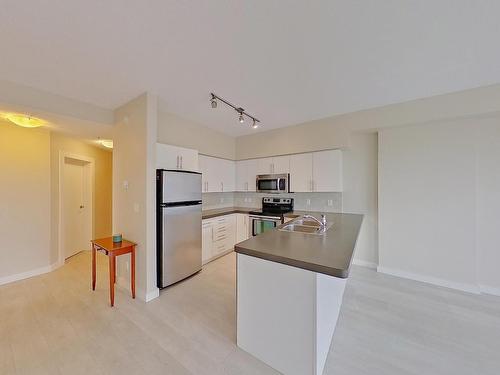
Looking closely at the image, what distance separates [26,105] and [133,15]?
1.97m

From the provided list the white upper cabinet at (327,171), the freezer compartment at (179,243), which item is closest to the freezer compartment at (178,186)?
the freezer compartment at (179,243)

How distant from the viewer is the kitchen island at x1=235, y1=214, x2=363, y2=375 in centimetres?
139

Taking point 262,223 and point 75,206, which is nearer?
point 262,223

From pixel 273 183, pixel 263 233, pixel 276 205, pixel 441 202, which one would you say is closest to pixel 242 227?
pixel 276 205

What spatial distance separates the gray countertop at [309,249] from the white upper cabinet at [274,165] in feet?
7.38

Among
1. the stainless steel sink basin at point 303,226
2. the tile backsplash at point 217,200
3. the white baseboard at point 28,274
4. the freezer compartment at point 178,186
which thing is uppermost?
the freezer compartment at point 178,186

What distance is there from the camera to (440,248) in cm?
293

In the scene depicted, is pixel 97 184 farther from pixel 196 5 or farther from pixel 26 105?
pixel 196 5

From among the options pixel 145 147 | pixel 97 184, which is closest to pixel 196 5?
pixel 145 147

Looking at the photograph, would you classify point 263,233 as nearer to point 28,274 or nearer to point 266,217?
point 266,217

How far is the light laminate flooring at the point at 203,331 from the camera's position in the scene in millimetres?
1614

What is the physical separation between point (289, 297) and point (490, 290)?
10.6 ft

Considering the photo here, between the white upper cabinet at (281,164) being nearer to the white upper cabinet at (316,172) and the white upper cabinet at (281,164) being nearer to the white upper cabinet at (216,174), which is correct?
the white upper cabinet at (316,172)

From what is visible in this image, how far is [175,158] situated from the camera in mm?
3197
